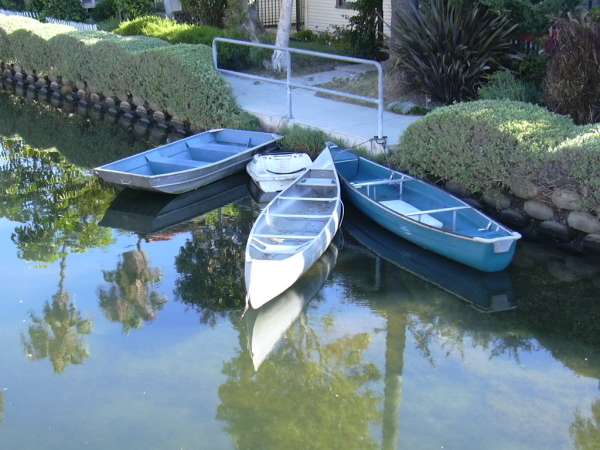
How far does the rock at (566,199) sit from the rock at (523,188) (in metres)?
0.27

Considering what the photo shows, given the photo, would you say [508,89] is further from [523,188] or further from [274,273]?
[274,273]

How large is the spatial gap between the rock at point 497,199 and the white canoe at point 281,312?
92.9 inches

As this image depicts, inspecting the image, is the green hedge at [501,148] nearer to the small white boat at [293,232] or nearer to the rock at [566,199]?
the rock at [566,199]

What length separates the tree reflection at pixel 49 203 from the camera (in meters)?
11.2

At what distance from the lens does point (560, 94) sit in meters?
11.8

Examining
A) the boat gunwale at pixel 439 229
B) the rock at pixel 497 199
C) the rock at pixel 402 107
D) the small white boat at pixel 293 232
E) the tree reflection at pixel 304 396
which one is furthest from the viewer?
the rock at pixel 402 107

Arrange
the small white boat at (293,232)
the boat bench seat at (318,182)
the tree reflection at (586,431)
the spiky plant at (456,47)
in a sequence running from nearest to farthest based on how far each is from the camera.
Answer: the tree reflection at (586,431)
the small white boat at (293,232)
the boat bench seat at (318,182)
the spiky plant at (456,47)

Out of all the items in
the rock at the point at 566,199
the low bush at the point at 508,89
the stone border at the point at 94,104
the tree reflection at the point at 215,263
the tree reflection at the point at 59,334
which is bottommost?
the tree reflection at the point at 59,334

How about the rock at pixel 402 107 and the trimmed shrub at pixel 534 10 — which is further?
the rock at pixel 402 107

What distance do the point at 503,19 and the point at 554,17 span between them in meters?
1.20

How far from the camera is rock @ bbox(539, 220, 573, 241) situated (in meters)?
10.2

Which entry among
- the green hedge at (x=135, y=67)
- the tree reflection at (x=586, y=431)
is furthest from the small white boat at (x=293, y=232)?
the green hedge at (x=135, y=67)

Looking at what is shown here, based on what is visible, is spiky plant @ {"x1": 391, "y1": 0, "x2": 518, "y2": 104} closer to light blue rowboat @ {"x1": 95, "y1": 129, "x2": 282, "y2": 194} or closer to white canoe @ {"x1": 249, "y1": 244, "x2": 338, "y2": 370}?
light blue rowboat @ {"x1": 95, "y1": 129, "x2": 282, "y2": 194}

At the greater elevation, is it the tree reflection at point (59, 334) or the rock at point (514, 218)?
the rock at point (514, 218)
